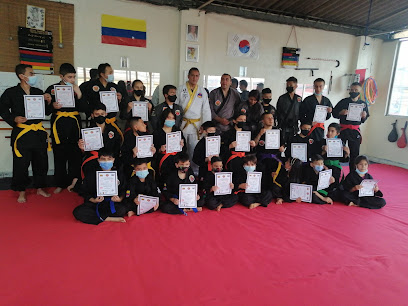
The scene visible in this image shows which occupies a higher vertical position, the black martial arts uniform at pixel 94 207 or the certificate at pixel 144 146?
the certificate at pixel 144 146

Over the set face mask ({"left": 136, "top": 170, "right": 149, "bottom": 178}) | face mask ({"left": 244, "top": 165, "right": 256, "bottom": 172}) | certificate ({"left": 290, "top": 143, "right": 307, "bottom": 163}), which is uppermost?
certificate ({"left": 290, "top": 143, "right": 307, "bottom": 163})

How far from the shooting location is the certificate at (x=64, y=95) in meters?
3.70

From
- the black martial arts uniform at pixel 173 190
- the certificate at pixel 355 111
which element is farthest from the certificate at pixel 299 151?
the black martial arts uniform at pixel 173 190

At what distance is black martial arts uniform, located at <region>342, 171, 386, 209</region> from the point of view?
12.9 feet

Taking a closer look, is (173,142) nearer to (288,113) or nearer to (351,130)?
(288,113)

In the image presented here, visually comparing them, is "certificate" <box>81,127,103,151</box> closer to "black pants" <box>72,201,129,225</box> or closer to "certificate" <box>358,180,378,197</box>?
A: "black pants" <box>72,201,129,225</box>

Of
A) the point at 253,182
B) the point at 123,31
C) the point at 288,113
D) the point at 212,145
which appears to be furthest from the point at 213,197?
the point at 123,31

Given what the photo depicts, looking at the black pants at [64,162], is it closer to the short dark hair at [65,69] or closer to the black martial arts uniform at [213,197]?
the short dark hair at [65,69]

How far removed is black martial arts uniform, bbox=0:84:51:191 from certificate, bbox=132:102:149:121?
114 centimetres

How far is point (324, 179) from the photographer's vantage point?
3904mm

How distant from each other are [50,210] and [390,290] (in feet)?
11.7

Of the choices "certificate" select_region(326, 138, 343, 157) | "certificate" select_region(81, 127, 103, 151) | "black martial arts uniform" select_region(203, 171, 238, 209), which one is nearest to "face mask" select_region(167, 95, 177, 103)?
"certificate" select_region(81, 127, 103, 151)

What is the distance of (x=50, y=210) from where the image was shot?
3.37m

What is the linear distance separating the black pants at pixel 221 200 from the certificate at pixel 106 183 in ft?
→ 3.85
